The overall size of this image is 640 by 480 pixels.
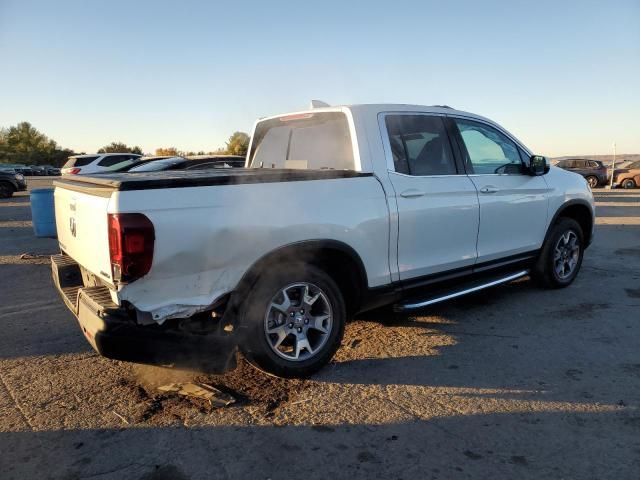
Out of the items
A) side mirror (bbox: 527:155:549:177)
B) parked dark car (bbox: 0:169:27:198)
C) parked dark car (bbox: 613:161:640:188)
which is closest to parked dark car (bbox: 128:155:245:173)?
side mirror (bbox: 527:155:549:177)

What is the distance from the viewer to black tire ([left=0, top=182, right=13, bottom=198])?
21.2 metres

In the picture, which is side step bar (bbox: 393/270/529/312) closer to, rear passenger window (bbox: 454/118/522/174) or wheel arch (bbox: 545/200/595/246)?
wheel arch (bbox: 545/200/595/246)

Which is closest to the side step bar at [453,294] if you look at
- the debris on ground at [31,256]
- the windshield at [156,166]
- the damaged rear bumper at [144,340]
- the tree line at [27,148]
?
the damaged rear bumper at [144,340]

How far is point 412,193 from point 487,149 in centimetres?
141

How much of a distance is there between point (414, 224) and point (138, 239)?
83.3 inches

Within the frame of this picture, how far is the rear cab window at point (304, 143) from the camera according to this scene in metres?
4.04

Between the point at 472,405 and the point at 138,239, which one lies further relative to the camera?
the point at 472,405

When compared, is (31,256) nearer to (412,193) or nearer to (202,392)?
(202,392)

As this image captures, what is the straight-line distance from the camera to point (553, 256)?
218 inches

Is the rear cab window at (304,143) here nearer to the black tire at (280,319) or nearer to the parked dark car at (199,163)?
the black tire at (280,319)

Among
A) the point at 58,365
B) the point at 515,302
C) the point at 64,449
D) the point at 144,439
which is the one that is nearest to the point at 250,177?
the point at 144,439

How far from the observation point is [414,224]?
3.92 metres

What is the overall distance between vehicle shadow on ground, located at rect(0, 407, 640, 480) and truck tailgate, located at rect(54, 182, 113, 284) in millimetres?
956

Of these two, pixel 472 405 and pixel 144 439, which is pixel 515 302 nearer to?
pixel 472 405
